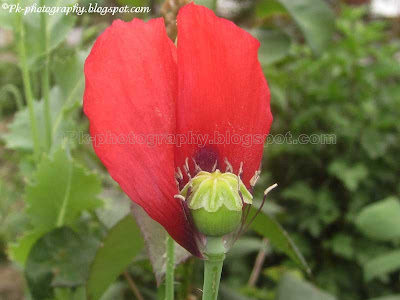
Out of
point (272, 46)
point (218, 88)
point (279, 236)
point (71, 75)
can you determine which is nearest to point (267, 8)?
point (272, 46)

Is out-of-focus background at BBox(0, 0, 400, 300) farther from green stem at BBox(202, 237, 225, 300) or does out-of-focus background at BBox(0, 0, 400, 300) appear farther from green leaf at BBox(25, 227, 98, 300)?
green stem at BBox(202, 237, 225, 300)

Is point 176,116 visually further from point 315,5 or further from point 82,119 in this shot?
point 82,119

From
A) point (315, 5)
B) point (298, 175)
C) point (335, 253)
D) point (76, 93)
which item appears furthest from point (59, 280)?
point (298, 175)

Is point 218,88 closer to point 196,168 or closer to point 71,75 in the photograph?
point 196,168

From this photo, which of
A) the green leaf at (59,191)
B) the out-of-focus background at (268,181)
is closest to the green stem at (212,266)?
the out-of-focus background at (268,181)

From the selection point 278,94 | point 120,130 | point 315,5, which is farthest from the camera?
point 278,94

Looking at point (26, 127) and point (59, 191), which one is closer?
point (59, 191)
